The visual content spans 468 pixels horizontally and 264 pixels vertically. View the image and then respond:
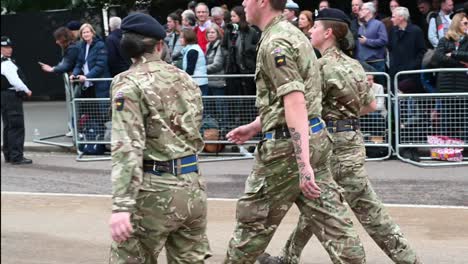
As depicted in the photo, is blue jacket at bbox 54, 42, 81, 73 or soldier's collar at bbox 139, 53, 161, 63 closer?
soldier's collar at bbox 139, 53, 161, 63

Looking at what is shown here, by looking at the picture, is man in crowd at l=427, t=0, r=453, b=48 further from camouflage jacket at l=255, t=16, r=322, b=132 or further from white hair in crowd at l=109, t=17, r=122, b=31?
camouflage jacket at l=255, t=16, r=322, b=132

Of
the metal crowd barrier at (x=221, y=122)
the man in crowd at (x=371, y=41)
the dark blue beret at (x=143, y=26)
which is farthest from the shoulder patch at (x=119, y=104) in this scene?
the man in crowd at (x=371, y=41)

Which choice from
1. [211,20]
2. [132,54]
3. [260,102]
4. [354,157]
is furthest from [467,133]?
[132,54]

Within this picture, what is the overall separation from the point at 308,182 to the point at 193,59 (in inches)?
306

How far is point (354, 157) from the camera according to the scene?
244 inches

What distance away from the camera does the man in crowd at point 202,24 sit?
1357 centimetres

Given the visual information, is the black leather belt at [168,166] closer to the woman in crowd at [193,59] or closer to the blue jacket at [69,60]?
the woman in crowd at [193,59]

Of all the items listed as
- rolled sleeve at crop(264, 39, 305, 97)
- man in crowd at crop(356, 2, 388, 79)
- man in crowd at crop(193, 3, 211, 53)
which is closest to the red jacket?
man in crowd at crop(193, 3, 211, 53)

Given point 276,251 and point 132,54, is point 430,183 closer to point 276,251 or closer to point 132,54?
point 276,251

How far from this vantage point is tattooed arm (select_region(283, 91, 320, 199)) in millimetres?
4965

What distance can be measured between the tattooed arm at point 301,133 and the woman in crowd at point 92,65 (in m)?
8.38

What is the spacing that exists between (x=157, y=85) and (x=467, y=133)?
24.9 ft

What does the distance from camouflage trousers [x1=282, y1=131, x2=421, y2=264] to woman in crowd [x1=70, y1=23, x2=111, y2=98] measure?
290 inches

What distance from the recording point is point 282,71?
500cm
